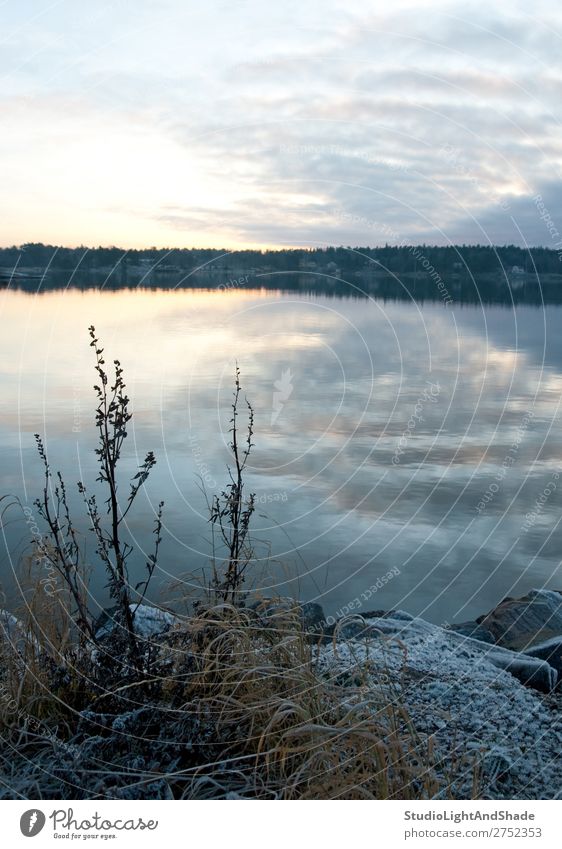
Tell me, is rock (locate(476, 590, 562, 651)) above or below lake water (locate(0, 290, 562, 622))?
below

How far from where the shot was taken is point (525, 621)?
5.90 metres

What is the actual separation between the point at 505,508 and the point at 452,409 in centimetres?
398

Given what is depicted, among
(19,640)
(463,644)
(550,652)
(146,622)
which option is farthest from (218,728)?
(550,652)

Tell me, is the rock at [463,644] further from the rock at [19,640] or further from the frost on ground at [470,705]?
the rock at [19,640]

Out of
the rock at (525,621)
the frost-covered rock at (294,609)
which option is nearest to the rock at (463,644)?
the frost-covered rock at (294,609)

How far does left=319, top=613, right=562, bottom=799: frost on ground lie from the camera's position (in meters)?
3.67

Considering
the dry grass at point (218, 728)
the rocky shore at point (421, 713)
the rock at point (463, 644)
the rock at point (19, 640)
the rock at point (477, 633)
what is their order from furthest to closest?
the rock at point (477, 633), the rock at point (463, 644), the rock at point (19, 640), the rocky shore at point (421, 713), the dry grass at point (218, 728)

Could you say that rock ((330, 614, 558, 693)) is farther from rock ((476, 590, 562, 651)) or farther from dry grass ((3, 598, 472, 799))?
dry grass ((3, 598, 472, 799))

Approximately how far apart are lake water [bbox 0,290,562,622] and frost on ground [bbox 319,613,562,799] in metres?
0.72

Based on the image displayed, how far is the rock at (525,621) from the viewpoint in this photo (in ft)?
18.8

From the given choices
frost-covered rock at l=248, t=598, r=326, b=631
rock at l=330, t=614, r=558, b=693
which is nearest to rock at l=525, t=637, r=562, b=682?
rock at l=330, t=614, r=558, b=693

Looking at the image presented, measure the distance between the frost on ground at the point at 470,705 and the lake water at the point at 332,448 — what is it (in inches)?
28.5
